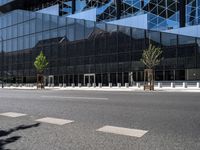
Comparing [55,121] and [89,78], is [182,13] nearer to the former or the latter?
[89,78]

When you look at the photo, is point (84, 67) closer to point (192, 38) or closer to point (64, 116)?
point (192, 38)

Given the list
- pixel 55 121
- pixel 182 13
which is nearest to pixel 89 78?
pixel 182 13

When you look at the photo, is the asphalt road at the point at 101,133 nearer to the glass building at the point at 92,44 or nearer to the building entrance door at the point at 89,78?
the glass building at the point at 92,44

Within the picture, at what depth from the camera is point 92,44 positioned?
47125 mm

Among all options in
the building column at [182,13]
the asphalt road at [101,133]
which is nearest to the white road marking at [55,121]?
the asphalt road at [101,133]

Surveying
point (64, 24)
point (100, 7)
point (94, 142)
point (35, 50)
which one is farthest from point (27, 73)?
point (94, 142)

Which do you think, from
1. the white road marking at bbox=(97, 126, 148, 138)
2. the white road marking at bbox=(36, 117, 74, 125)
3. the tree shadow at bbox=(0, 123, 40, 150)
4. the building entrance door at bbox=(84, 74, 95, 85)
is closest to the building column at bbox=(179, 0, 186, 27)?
the building entrance door at bbox=(84, 74, 95, 85)

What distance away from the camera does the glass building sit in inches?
1545

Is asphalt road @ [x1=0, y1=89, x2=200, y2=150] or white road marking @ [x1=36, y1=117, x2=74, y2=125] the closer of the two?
asphalt road @ [x1=0, y1=89, x2=200, y2=150]

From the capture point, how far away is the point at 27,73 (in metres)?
57.8

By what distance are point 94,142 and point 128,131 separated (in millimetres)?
1340

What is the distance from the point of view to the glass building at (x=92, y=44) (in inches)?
1545

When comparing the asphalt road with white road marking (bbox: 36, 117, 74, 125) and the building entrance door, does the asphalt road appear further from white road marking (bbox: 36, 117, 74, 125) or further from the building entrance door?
the building entrance door

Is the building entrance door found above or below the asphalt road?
above
